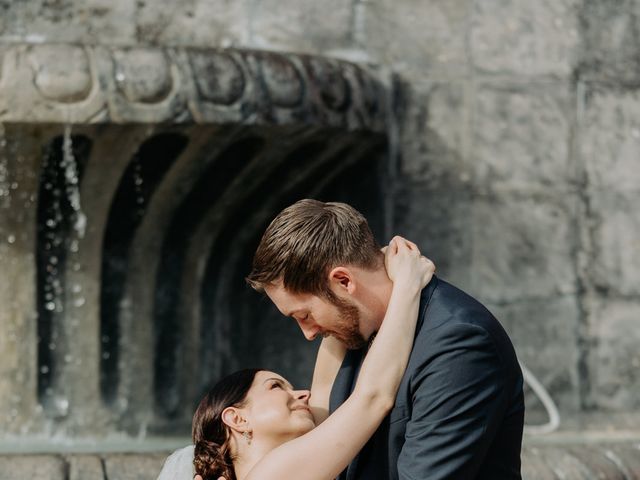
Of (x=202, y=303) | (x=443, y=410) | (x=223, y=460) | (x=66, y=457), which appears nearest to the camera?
(x=443, y=410)

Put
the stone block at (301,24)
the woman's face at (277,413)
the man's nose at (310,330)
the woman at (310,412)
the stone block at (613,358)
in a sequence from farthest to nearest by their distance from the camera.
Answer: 1. the stone block at (613,358)
2. the stone block at (301,24)
3. the woman's face at (277,413)
4. the man's nose at (310,330)
5. the woman at (310,412)

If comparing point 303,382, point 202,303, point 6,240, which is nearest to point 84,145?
point 6,240

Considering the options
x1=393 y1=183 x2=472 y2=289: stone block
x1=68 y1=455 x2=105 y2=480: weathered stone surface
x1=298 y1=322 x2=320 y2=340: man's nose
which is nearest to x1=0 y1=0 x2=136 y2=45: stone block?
x1=393 y1=183 x2=472 y2=289: stone block

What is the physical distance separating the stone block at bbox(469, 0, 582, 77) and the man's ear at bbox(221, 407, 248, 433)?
96.9 inches

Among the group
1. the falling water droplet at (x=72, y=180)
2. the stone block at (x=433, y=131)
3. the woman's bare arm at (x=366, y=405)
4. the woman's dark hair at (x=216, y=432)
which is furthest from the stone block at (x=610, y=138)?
the woman's bare arm at (x=366, y=405)

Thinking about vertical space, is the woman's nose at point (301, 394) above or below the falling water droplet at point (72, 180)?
above

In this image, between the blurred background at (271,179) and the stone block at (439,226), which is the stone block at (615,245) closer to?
the blurred background at (271,179)

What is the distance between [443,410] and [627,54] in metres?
3.00

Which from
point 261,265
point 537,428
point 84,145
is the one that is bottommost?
point 537,428

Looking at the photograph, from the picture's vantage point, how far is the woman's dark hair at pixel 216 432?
302cm

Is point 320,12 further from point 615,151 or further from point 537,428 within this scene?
point 537,428

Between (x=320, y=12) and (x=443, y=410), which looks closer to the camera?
(x=443, y=410)

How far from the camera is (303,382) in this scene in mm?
5203

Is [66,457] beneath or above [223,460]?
beneath
